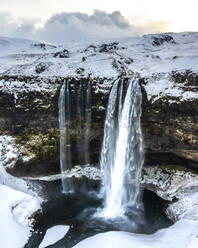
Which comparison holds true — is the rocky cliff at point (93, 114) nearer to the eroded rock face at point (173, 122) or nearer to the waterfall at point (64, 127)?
the eroded rock face at point (173, 122)

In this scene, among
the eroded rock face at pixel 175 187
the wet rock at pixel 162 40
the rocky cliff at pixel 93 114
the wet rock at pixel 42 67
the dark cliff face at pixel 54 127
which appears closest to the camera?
the eroded rock face at pixel 175 187

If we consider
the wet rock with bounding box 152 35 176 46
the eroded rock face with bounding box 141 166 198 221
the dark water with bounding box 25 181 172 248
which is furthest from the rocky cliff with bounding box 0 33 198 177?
the wet rock with bounding box 152 35 176 46

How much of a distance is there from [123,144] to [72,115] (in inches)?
183

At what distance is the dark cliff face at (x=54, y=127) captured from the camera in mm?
16938

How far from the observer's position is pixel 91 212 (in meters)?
14.3

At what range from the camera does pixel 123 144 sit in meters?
16.4

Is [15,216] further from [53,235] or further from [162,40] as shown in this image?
[162,40]

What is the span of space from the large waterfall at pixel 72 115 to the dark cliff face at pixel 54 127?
8 centimetres

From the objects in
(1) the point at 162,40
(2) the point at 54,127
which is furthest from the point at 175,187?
(1) the point at 162,40

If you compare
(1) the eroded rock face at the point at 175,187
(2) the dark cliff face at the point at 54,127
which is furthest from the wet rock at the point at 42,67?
(1) the eroded rock face at the point at 175,187

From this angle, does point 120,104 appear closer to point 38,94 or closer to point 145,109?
point 145,109

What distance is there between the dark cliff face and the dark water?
2.54 meters

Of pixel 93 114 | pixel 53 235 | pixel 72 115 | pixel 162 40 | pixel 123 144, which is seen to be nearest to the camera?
pixel 53 235

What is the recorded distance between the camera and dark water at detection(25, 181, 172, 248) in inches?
469
